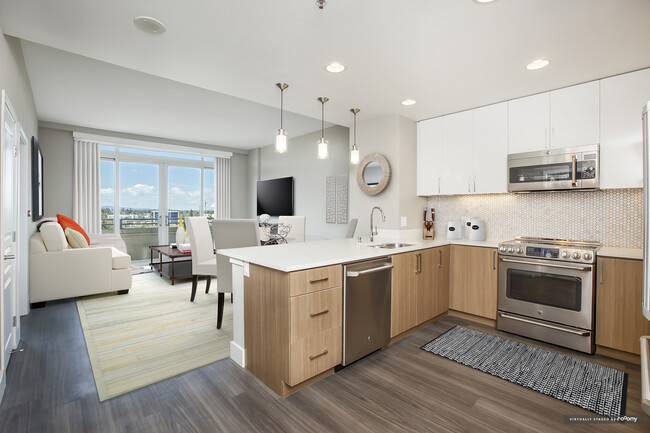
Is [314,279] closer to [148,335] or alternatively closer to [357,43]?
[357,43]

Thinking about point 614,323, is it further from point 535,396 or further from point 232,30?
point 232,30

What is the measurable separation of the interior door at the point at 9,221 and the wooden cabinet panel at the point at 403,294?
108 inches

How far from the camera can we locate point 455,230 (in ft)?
12.1

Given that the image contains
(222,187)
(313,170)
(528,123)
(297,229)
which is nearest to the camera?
(528,123)

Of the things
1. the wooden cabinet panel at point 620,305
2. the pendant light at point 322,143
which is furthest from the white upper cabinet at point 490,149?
the pendant light at point 322,143

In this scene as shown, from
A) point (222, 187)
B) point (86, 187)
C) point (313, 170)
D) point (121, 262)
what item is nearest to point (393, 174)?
point (313, 170)

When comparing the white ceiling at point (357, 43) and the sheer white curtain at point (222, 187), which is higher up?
the white ceiling at point (357, 43)

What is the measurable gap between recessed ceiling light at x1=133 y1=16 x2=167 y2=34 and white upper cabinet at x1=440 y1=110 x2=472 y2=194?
2929mm

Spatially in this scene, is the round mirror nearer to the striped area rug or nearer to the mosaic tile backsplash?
the mosaic tile backsplash

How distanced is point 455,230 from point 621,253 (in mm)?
1470

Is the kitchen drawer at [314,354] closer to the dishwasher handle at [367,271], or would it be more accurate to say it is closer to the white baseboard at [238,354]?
the dishwasher handle at [367,271]

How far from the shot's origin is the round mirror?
12.0ft

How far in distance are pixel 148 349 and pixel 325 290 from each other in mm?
1653

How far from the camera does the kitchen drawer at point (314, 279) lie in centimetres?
188
